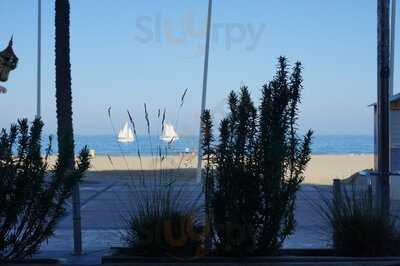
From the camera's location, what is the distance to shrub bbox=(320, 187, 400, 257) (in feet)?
25.1

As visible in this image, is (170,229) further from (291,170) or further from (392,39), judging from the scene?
(392,39)

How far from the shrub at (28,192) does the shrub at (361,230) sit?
2824mm

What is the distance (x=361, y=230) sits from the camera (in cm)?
762

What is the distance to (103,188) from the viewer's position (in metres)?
20.8

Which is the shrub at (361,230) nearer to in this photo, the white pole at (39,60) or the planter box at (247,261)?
the planter box at (247,261)

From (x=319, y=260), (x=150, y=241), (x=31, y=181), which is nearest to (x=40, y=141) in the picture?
(x=31, y=181)

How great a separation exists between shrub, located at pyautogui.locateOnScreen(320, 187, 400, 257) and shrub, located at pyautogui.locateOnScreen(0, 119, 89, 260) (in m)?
2.82

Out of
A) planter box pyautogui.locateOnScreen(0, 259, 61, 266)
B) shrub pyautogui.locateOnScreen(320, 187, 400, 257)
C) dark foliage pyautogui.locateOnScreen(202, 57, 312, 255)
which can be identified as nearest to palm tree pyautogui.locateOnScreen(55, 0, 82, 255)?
planter box pyautogui.locateOnScreen(0, 259, 61, 266)

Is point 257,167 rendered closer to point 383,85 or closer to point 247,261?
point 247,261

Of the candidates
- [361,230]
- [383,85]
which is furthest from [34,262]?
[383,85]

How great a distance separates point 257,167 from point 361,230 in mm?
1289

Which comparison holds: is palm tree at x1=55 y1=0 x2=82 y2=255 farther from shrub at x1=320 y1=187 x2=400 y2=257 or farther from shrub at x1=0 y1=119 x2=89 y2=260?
Result: shrub at x1=320 y1=187 x2=400 y2=257

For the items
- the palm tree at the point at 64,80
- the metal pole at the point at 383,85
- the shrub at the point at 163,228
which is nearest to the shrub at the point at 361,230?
the metal pole at the point at 383,85

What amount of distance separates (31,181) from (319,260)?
3.09 meters
